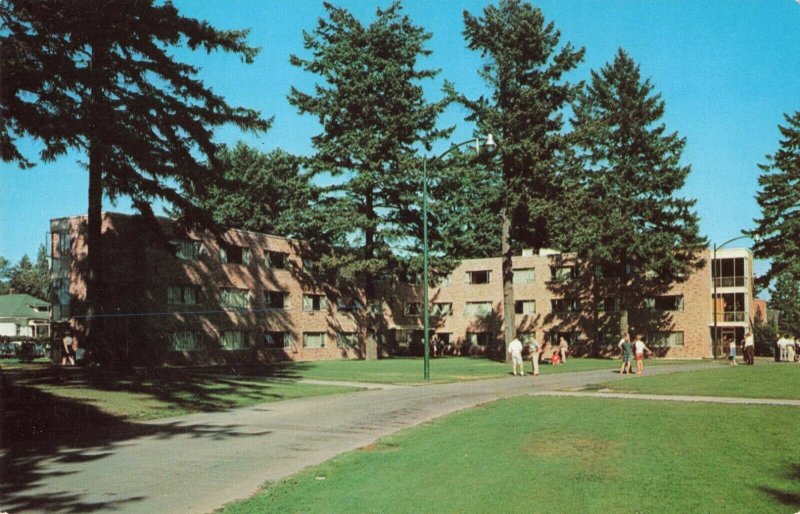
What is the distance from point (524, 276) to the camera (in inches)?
2544

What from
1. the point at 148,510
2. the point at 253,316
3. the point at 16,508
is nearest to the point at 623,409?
the point at 148,510

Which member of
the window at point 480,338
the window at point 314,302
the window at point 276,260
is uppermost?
the window at point 276,260

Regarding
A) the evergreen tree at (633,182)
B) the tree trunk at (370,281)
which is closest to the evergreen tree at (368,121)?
the tree trunk at (370,281)

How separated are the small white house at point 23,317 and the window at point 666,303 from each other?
56.5 metres

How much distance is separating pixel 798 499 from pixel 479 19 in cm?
4176

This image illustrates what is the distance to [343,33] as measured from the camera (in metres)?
48.6

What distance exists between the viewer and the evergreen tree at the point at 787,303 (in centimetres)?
6556

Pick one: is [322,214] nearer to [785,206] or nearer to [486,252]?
[486,252]

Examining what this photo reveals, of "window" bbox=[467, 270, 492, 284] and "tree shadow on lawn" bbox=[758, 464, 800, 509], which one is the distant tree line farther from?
"tree shadow on lawn" bbox=[758, 464, 800, 509]

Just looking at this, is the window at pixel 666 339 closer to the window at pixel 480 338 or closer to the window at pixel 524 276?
the window at pixel 524 276

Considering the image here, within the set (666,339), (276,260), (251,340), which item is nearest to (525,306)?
(666,339)

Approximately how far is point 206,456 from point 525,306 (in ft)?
182

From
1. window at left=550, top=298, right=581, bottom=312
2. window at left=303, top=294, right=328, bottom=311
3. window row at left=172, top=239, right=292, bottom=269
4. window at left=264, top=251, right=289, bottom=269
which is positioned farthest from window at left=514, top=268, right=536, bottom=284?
window at left=264, top=251, right=289, bottom=269

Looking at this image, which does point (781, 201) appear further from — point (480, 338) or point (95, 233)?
point (95, 233)
